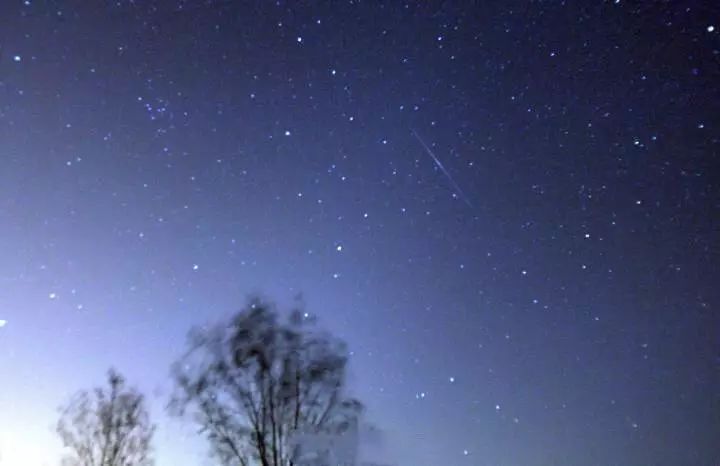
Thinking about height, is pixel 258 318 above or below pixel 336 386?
above

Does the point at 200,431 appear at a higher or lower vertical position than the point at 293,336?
lower

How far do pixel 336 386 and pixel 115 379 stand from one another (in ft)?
34.8

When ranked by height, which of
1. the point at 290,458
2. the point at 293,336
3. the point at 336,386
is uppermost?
the point at 293,336

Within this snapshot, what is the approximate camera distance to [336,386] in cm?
2089

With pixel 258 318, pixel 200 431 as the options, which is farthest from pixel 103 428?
pixel 258 318

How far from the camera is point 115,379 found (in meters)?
26.2

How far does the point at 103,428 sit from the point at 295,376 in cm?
977

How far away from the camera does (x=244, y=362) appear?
2105cm

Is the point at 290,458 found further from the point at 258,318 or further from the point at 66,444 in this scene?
the point at 66,444

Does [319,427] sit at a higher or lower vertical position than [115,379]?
lower

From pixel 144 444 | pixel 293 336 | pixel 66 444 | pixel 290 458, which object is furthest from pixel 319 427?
pixel 66 444

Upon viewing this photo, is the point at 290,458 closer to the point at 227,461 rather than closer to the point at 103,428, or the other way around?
the point at 227,461

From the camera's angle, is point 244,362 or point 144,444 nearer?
point 244,362

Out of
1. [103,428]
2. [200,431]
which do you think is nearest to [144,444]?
[103,428]
